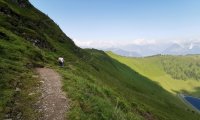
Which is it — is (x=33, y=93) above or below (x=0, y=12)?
below

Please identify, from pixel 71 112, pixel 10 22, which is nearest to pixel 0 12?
pixel 10 22

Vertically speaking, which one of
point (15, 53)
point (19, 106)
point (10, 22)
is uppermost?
point (10, 22)

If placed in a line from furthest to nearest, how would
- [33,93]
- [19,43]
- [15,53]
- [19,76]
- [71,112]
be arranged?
[19,43]
[15,53]
[19,76]
[33,93]
[71,112]

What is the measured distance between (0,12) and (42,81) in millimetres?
42620

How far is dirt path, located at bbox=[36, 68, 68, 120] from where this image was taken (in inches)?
930

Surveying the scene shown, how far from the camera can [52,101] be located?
26.6m

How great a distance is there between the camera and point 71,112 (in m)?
24.2

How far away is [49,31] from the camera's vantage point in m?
96.0

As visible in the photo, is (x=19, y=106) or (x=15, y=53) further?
(x=15, y=53)

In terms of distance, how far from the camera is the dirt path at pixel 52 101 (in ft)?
77.5

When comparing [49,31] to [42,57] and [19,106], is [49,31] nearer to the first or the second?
[42,57]

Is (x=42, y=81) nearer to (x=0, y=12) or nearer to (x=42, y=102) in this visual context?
(x=42, y=102)

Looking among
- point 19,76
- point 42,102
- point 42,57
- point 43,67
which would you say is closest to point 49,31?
point 42,57

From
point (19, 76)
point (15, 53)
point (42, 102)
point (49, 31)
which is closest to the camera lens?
point (42, 102)
